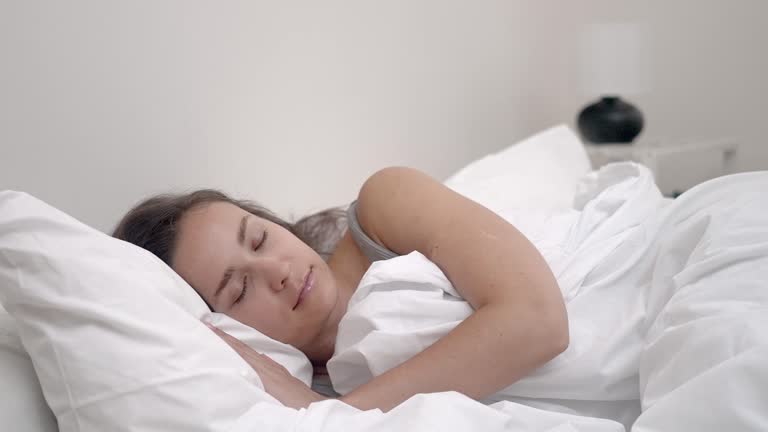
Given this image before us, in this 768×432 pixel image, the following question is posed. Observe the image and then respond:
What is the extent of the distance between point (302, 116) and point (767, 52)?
1.92 meters

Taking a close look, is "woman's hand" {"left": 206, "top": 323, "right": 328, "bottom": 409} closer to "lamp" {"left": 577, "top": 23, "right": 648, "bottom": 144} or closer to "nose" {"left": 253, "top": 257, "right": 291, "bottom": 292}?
"nose" {"left": 253, "top": 257, "right": 291, "bottom": 292}

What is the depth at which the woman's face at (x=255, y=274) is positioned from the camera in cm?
116

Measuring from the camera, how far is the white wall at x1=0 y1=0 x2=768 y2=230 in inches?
52.8

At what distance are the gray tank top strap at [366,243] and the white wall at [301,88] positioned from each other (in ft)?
1.49

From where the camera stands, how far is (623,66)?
269 cm

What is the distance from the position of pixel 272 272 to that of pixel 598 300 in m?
0.46

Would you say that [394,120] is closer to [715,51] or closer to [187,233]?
[187,233]

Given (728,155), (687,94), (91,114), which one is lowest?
(728,155)

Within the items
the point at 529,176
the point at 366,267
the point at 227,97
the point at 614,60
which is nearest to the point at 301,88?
the point at 227,97

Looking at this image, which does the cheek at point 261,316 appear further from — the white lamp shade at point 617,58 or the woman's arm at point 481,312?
the white lamp shade at point 617,58

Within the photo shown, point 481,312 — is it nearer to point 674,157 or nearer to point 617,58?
point 617,58

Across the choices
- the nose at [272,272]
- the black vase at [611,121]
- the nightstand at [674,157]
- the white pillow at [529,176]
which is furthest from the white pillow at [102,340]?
the black vase at [611,121]

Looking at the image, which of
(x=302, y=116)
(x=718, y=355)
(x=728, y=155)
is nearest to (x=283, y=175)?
(x=302, y=116)

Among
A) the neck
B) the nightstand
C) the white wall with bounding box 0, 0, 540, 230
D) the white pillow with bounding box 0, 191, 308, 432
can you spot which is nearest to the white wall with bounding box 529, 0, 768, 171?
the nightstand
